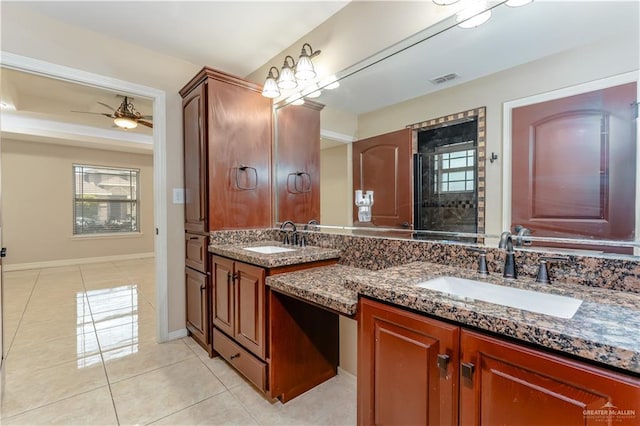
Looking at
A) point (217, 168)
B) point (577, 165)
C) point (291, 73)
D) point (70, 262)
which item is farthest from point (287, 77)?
point (70, 262)

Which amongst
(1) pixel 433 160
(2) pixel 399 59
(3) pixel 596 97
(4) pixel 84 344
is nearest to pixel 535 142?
(3) pixel 596 97

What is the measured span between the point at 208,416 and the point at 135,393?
57cm

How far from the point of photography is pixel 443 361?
87cm

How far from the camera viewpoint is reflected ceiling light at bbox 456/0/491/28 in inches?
52.7

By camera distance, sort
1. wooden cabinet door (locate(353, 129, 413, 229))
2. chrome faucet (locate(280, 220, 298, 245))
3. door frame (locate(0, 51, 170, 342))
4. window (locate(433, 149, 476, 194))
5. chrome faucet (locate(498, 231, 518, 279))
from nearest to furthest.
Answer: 1. chrome faucet (locate(498, 231, 518, 279))
2. window (locate(433, 149, 476, 194))
3. wooden cabinet door (locate(353, 129, 413, 229))
4. chrome faucet (locate(280, 220, 298, 245))
5. door frame (locate(0, 51, 170, 342))

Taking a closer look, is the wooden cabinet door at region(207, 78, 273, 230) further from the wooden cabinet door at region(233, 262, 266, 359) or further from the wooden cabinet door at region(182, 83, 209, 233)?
the wooden cabinet door at region(233, 262, 266, 359)

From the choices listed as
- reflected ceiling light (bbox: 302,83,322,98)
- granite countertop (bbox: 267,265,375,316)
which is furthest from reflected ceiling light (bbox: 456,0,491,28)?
granite countertop (bbox: 267,265,375,316)

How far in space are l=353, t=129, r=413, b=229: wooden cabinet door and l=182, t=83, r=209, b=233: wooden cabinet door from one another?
1.18 metres

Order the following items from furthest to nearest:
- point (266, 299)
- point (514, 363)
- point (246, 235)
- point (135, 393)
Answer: point (246, 235) < point (135, 393) < point (266, 299) < point (514, 363)

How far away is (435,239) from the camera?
59.6 inches

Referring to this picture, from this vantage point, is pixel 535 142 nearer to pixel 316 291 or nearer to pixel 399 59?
pixel 399 59

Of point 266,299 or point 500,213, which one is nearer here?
point 500,213

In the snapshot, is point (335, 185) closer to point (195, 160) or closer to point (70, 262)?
point (195, 160)

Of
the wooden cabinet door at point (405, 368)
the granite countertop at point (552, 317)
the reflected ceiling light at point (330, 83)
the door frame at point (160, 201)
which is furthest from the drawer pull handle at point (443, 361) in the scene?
the door frame at point (160, 201)
